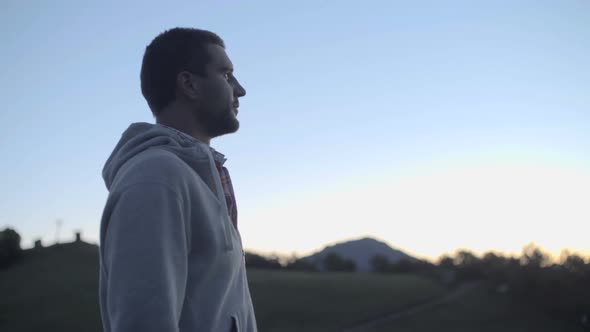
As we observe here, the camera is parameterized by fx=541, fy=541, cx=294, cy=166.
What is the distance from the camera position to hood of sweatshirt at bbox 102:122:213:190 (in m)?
2.25

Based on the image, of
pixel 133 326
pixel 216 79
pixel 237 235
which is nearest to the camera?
pixel 133 326

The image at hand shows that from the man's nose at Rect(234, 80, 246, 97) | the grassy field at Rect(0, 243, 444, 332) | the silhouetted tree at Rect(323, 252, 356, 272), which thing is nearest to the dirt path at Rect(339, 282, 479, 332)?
the grassy field at Rect(0, 243, 444, 332)

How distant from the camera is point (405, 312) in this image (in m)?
42.6

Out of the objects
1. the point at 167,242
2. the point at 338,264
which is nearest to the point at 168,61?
the point at 167,242

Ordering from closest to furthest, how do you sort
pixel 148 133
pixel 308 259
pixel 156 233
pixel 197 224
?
1. pixel 156 233
2. pixel 197 224
3. pixel 148 133
4. pixel 308 259

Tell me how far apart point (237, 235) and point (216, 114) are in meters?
0.60

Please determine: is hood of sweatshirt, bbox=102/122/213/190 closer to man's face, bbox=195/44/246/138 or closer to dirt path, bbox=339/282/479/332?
man's face, bbox=195/44/246/138

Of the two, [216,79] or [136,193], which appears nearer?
[136,193]

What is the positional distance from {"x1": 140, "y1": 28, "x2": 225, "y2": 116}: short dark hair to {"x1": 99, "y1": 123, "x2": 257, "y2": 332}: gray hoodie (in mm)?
259

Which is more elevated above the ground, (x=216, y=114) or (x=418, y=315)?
(x=216, y=114)

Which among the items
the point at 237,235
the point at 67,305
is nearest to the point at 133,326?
the point at 237,235

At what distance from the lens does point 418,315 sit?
4131cm

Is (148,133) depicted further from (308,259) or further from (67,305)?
(308,259)

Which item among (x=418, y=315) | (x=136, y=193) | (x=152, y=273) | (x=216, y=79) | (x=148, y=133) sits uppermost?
(x=216, y=79)
